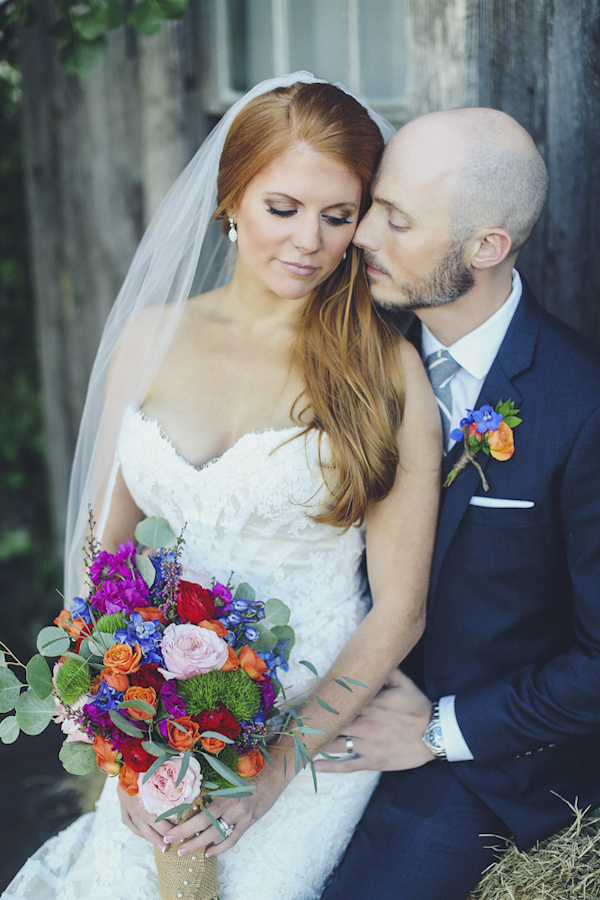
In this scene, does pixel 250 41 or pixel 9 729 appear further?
pixel 250 41

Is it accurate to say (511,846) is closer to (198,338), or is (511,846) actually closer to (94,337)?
(198,338)

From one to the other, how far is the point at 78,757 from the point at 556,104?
2325mm

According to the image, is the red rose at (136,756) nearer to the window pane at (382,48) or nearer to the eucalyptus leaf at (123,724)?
the eucalyptus leaf at (123,724)

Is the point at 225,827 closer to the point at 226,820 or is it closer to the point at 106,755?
the point at 226,820

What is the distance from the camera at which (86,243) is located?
415 centimetres

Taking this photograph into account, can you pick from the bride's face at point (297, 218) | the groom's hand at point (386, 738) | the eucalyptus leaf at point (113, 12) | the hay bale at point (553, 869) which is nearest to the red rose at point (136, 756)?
the groom's hand at point (386, 738)

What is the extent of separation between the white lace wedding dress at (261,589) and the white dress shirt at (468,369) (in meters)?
0.28

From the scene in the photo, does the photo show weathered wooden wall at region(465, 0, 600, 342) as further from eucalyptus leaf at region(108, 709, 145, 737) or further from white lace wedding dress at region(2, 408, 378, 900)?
eucalyptus leaf at region(108, 709, 145, 737)

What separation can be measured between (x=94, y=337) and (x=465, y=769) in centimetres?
301

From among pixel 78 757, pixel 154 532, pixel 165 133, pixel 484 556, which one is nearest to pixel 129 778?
pixel 78 757

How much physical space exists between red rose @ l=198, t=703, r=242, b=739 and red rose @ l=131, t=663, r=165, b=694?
4.1 inches

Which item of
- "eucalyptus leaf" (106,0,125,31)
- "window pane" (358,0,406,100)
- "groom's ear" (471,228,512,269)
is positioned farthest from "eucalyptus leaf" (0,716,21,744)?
"window pane" (358,0,406,100)

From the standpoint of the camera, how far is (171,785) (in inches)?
63.3

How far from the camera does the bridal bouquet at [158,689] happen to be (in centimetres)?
159
